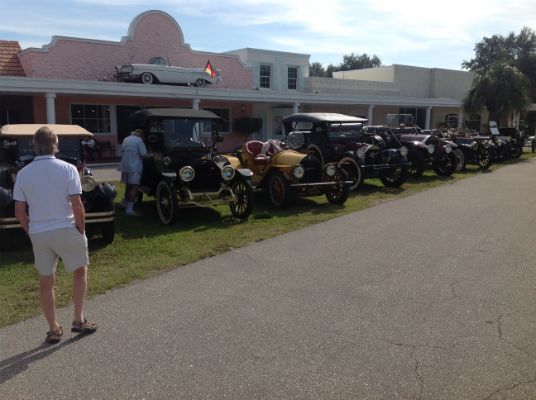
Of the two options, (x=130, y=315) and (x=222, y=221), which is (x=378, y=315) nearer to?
(x=130, y=315)

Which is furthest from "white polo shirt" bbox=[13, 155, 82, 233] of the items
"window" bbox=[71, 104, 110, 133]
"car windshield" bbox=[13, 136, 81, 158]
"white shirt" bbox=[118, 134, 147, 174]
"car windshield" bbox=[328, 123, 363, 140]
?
"window" bbox=[71, 104, 110, 133]

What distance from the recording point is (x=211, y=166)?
918 centimetres

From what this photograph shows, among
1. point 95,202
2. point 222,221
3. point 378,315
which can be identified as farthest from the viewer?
point 222,221

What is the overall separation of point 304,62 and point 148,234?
2318 cm

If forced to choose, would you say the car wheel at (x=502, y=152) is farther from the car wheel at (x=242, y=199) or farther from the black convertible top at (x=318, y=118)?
the car wheel at (x=242, y=199)

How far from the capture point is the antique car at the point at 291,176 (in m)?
10.1

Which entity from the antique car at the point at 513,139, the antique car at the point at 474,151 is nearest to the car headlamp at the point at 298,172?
the antique car at the point at 474,151

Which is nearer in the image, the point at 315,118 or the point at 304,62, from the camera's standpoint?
the point at 315,118

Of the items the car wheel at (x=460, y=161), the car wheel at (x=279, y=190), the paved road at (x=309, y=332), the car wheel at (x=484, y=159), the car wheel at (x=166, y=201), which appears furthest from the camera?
the car wheel at (x=484, y=159)

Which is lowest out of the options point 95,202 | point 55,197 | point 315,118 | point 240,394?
point 240,394

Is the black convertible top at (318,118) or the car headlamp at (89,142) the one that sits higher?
the black convertible top at (318,118)

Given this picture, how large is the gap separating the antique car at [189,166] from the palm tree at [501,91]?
20.6 m

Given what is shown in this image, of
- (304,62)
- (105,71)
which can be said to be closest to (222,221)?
(105,71)

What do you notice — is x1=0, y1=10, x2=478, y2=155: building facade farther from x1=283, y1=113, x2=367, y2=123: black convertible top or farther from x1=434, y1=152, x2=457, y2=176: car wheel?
x1=434, y1=152, x2=457, y2=176: car wheel
